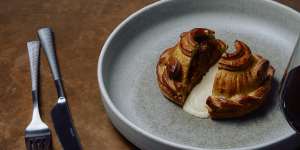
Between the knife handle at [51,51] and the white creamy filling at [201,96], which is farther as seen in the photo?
the knife handle at [51,51]

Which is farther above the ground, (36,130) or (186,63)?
(186,63)

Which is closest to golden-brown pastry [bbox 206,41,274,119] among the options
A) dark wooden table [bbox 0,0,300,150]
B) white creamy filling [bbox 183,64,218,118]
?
white creamy filling [bbox 183,64,218,118]

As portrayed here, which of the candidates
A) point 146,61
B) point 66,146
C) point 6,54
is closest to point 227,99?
point 146,61

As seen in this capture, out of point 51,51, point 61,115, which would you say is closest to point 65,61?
point 51,51

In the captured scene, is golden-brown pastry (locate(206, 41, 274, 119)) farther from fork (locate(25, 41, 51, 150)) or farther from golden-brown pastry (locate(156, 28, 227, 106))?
fork (locate(25, 41, 51, 150))

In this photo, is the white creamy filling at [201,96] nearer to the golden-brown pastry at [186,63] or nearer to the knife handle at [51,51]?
the golden-brown pastry at [186,63]

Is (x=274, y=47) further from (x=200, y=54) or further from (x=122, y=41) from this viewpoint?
(x=122, y=41)


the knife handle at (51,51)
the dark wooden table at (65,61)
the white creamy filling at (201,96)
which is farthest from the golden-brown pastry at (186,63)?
the knife handle at (51,51)

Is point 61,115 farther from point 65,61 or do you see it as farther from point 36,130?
point 65,61
